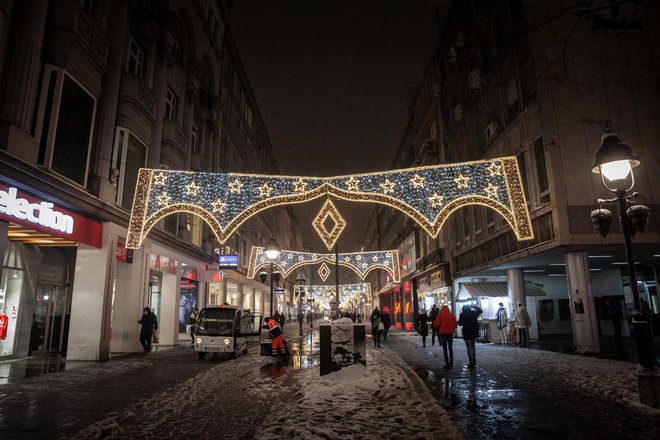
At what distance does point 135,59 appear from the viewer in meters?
18.4

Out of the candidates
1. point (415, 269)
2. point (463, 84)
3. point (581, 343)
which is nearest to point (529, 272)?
point (581, 343)

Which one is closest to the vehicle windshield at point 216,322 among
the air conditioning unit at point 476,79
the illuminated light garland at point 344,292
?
the air conditioning unit at point 476,79

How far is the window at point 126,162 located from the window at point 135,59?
111 inches

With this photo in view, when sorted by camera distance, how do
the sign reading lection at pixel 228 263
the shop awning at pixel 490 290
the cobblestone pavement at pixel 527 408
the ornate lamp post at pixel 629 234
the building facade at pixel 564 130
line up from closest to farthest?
the cobblestone pavement at pixel 527 408
the ornate lamp post at pixel 629 234
the building facade at pixel 564 130
the shop awning at pixel 490 290
the sign reading lection at pixel 228 263

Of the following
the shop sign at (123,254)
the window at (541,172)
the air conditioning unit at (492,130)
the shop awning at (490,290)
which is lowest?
the shop awning at (490,290)

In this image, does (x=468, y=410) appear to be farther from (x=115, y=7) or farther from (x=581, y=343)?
(x=115, y=7)

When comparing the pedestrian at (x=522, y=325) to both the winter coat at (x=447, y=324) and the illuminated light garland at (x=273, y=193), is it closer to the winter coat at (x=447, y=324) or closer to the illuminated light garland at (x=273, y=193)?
the winter coat at (x=447, y=324)

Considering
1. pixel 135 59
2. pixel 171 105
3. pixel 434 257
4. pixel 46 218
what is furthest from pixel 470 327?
pixel 434 257

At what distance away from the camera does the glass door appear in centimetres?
1603

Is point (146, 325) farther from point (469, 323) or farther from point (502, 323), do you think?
point (502, 323)

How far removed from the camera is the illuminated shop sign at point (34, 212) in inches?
422

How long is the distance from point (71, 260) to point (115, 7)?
10125mm

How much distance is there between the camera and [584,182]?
15508 millimetres

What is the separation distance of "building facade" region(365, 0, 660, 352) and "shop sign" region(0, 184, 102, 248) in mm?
15145
